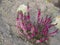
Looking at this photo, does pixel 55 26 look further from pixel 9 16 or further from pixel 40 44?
pixel 9 16

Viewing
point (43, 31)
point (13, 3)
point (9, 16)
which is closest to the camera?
point (43, 31)

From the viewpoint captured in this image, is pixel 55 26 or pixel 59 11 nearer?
pixel 55 26

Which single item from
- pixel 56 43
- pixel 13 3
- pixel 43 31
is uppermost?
pixel 13 3

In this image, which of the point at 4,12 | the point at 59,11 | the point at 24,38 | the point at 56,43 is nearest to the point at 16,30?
the point at 24,38

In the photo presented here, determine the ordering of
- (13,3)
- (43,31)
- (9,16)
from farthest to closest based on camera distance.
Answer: (13,3)
(9,16)
(43,31)

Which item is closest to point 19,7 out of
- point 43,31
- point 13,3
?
point 13,3

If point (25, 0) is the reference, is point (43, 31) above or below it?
below
